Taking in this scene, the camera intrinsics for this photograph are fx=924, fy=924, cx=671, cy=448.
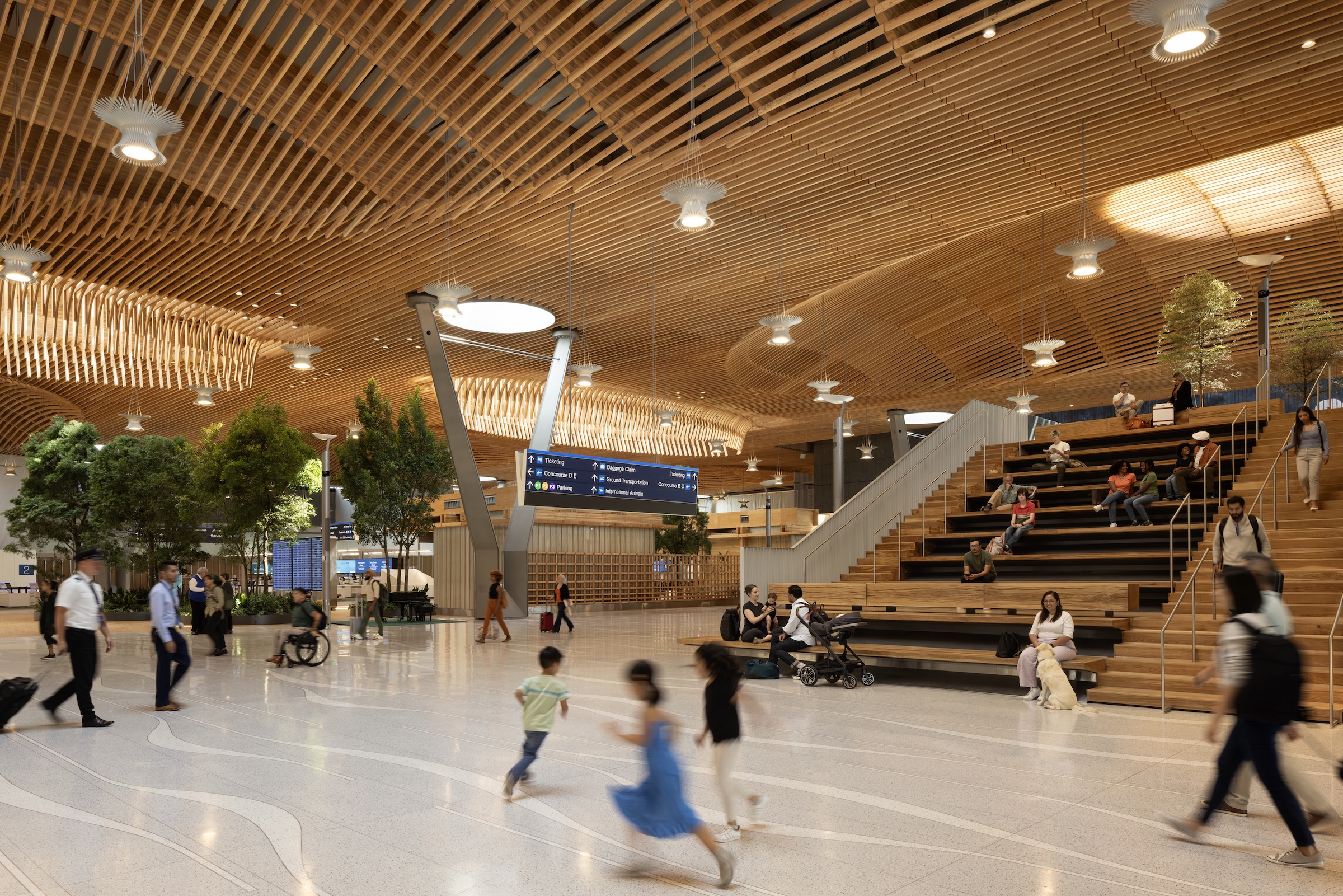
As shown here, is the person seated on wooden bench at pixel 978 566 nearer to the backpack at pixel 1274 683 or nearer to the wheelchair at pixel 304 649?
the backpack at pixel 1274 683

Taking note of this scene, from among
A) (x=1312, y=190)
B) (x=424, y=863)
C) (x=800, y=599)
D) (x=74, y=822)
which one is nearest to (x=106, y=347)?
(x=800, y=599)

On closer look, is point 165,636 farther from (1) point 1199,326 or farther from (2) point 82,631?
(1) point 1199,326

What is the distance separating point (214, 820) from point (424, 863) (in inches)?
55.8

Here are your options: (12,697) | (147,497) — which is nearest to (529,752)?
(12,697)

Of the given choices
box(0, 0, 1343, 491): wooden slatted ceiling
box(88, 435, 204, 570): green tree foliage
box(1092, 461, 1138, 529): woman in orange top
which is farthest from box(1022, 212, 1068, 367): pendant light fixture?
box(88, 435, 204, 570): green tree foliage

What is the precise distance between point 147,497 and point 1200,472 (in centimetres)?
2365

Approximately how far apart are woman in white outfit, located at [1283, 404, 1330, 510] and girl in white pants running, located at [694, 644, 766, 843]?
9.61 m

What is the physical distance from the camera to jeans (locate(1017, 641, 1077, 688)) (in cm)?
892

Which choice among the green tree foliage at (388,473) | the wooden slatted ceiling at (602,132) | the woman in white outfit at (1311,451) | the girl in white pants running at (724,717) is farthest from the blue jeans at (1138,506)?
the green tree foliage at (388,473)

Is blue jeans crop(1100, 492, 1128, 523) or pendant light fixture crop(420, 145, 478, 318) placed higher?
pendant light fixture crop(420, 145, 478, 318)

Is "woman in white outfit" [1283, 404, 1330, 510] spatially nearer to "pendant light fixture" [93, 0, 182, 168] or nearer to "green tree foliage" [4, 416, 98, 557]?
"pendant light fixture" [93, 0, 182, 168]

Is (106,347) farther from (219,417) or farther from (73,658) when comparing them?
(73,658)

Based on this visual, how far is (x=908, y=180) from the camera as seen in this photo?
11727 millimetres

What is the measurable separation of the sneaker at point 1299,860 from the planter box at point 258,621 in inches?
868
